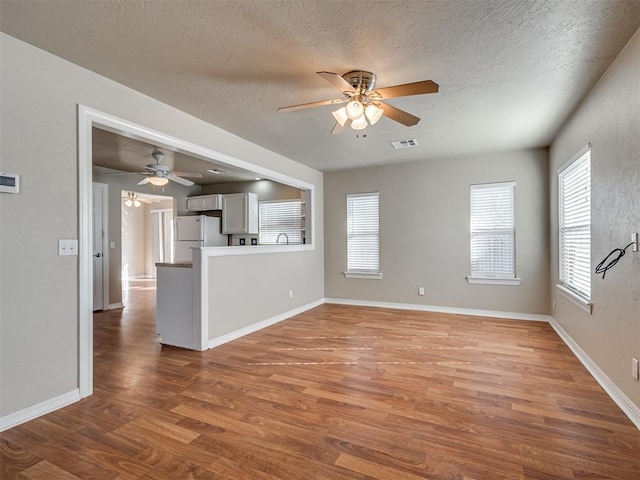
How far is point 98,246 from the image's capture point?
593 cm

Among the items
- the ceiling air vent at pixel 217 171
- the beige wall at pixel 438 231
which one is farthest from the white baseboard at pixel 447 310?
the ceiling air vent at pixel 217 171

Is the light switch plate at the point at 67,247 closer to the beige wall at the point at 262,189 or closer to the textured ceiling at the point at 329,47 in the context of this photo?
the textured ceiling at the point at 329,47

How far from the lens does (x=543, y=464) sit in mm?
1792

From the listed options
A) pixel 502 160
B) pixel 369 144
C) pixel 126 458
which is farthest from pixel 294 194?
pixel 126 458

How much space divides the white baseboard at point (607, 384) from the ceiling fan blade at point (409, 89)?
96.7 inches

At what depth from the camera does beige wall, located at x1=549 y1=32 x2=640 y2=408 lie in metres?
2.21

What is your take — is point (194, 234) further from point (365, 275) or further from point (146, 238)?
point (146, 238)

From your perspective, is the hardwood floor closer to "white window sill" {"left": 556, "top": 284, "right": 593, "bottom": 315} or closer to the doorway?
"white window sill" {"left": 556, "top": 284, "right": 593, "bottom": 315}

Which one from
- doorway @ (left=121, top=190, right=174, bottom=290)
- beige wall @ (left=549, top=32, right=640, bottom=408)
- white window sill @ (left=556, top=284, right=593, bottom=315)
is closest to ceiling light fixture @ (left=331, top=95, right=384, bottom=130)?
beige wall @ (left=549, top=32, right=640, bottom=408)

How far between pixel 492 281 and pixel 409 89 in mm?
3896

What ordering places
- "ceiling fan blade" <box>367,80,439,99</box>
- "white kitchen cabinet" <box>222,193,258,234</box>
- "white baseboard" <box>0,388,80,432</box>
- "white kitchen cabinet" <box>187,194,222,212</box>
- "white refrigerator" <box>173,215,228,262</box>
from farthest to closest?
"white kitchen cabinet" <box>187,194,222,212</box> → "white refrigerator" <box>173,215,228,262</box> → "white kitchen cabinet" <box>222,193,258,234</box> → "ceiling fan blade" <box>367,80,439,99</box> → "white baseboard" <box>0,388,80,432</box>

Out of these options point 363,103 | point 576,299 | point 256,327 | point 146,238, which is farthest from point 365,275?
point 146,238

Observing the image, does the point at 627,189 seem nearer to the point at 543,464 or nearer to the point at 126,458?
the point at 543,464

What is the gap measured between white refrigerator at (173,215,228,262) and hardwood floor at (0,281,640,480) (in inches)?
139
